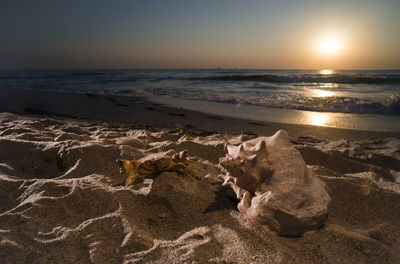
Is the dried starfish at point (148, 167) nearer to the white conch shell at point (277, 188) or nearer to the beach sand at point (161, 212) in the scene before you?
the beach sand at point (161, 212)

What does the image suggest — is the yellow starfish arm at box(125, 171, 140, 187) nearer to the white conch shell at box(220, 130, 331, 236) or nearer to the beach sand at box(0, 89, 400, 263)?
the beach sand at box(0, 89, 400, 263)

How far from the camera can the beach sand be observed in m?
1.65

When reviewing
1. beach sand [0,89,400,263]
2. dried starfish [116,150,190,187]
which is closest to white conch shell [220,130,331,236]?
beach sand [0,89,400,263]

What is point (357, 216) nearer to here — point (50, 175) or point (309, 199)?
point (309, 199)

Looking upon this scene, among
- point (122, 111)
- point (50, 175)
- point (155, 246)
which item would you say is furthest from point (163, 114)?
point (155, 246)

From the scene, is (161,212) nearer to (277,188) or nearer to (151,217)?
(151,217)

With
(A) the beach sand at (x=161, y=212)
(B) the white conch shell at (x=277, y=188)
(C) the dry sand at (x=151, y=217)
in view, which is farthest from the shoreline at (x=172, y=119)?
(B) the white conch shell at (x=277, y=188)

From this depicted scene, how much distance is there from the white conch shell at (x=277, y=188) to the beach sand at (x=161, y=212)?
0.11 m

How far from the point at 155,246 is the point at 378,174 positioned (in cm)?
281

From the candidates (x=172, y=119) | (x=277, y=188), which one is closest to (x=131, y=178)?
(x=277, y=188)

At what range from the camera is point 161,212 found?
2113 millimetres

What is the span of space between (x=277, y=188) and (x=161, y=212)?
0.94 m

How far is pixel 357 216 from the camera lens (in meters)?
2.18

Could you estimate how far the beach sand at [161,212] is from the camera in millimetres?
1646
